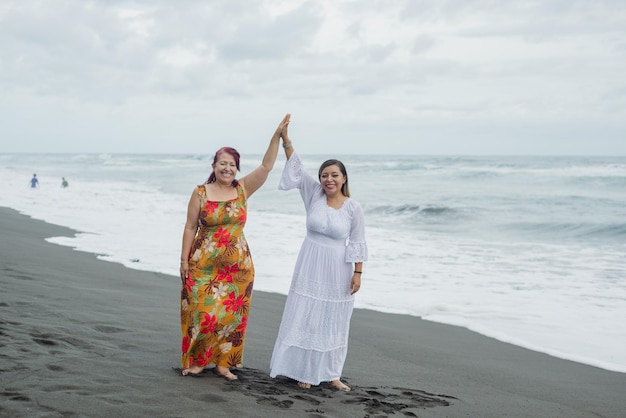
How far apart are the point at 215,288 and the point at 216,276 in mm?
87

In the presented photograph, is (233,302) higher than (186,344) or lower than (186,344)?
higher

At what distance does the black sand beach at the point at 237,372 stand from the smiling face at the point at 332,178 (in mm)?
1462

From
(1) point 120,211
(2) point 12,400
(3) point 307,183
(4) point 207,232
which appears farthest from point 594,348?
(1) point 120,211

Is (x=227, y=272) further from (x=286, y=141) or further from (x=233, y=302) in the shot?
(x=286, y=141)

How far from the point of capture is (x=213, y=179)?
483 centimetres

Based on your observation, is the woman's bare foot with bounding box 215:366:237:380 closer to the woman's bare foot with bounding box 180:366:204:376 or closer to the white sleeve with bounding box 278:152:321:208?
the woman's bare foot with bounding box 180:366:204:376

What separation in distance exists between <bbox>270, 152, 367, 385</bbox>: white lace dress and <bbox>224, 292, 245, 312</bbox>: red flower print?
362 millimetres

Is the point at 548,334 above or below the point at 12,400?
above

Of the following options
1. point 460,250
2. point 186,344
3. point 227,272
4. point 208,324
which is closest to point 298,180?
point 227,272

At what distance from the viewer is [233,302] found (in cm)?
464

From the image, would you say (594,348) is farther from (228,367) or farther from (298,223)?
(298,223)

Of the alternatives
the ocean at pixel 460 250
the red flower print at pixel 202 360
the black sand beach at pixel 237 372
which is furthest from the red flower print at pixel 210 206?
the ocean at pixel 460 250

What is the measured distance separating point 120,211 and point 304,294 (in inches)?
610

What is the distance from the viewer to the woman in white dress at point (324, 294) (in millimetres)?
4668
